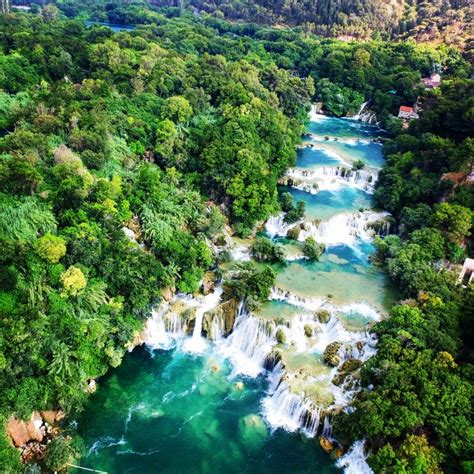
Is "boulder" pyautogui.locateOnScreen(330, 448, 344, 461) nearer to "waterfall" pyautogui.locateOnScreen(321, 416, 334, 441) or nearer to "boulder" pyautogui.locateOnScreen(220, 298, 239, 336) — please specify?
"waterfall" pyautogui.locateOnScreen(321, 416, 334, 441)

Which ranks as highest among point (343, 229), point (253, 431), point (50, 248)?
point (50, 248)

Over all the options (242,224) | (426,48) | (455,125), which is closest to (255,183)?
(242,224)

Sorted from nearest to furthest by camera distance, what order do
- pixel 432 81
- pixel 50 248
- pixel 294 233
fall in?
pixel 50 248
pixel 294 233
pixel 432 81

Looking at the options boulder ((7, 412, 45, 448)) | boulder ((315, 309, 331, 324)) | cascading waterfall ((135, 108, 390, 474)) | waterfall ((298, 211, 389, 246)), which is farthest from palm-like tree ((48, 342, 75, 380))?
waterfall ((298, 211, 389, 246))

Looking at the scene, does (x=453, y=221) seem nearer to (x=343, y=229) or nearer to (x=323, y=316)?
(x=343, y=229)

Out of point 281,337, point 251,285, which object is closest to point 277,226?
point 251,285

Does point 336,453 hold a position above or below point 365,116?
below
